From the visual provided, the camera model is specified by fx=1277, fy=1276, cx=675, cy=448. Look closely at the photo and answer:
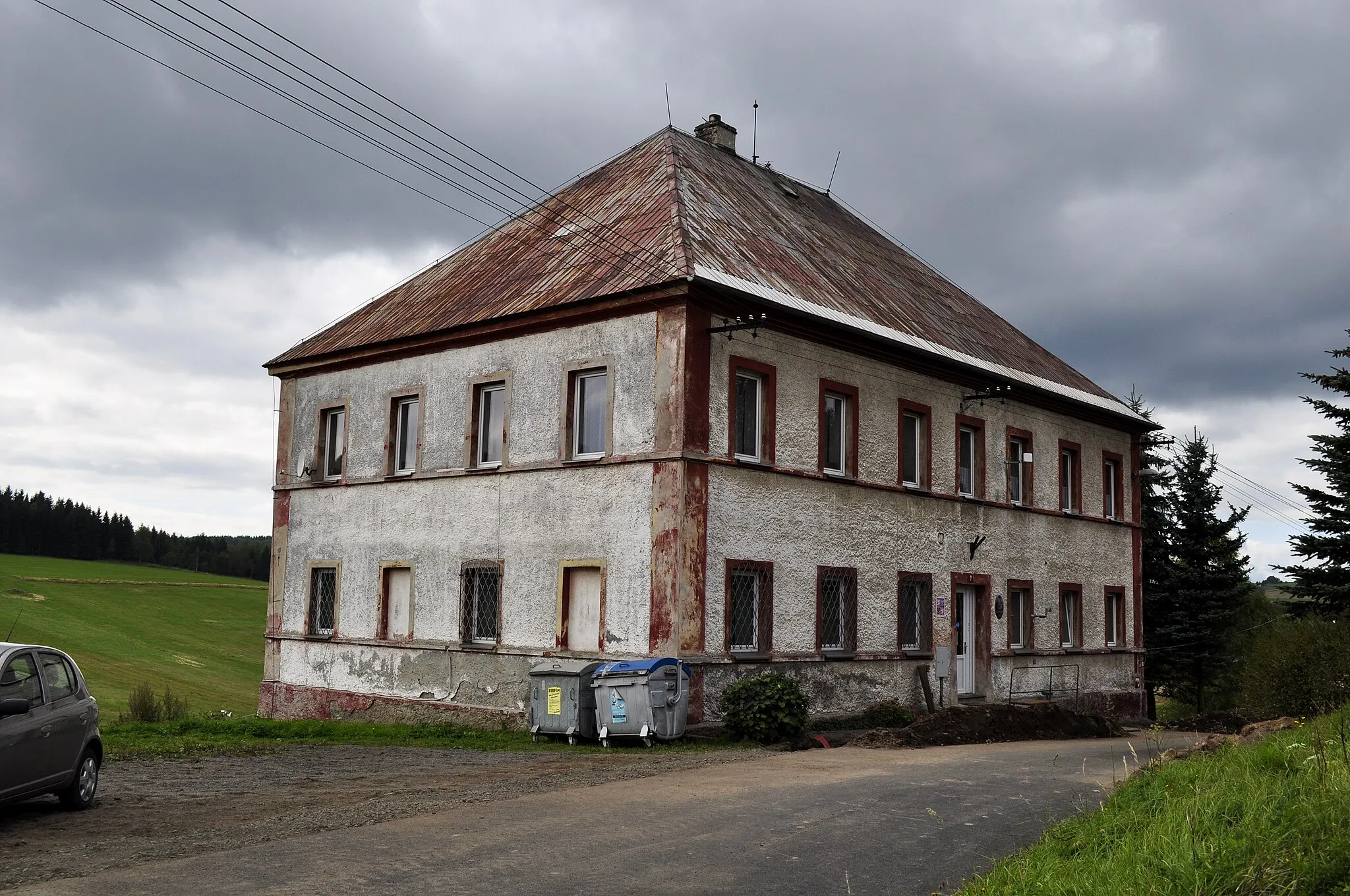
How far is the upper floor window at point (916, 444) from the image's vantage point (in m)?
23.1

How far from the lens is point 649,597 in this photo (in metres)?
18.4

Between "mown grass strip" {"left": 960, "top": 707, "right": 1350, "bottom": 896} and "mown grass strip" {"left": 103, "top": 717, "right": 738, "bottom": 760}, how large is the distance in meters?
8.95

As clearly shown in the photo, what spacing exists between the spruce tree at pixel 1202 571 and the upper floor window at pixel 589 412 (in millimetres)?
22958

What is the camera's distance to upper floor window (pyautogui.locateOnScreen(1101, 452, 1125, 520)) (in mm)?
29891

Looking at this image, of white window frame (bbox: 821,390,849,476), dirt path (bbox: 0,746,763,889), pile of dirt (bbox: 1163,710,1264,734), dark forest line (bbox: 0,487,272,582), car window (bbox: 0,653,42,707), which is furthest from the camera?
dark forest line (bbox: 0,487,272,582)

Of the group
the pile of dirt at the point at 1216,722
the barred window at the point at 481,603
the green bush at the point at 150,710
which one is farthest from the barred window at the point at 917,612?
the green bush at the point at 150,710

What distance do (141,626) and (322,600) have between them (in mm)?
38726

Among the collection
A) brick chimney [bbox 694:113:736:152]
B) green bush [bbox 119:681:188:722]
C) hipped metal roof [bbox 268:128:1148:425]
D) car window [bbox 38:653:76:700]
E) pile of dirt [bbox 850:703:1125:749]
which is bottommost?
green bush [bbox 119:681:188:722]

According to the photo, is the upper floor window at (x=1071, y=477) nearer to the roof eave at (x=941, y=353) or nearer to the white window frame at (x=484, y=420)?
the roof eave at (x=941, y=353)

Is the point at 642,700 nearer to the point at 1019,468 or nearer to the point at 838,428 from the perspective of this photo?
the point at 838,428

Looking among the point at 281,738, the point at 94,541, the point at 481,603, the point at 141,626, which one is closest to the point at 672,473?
the point at 481,603

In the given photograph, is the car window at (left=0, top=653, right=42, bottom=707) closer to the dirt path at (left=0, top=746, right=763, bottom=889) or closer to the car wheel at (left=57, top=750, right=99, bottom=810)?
the car wheel at (left=57, top=750, right=99, bottom=810)

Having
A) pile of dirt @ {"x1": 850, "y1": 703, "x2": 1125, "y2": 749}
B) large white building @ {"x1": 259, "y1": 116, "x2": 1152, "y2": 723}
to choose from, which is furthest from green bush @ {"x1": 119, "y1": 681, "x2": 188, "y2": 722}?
pile of dirt @ {"x1": 850, "y1": 703, "x2": 1125, "y2": 749}

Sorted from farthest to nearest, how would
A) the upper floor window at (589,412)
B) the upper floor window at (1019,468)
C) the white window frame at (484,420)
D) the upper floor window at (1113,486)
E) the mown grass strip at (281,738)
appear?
1. the upper floor window at (1113,486)
2. the upper floor window at (1019,468)
3. the white window frame at (484,420)
4. the upper floor window at (589,412)
5. the mown grass strip at (281,738)
